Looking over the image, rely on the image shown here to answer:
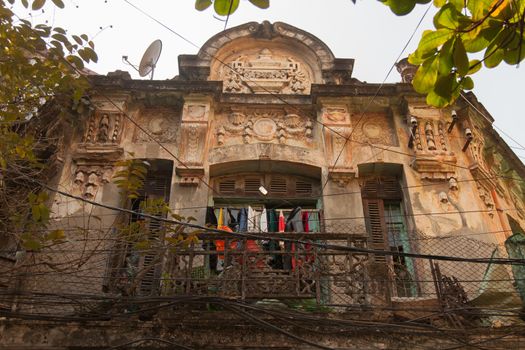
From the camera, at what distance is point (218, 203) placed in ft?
29.1

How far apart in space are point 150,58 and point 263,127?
10.4 feet

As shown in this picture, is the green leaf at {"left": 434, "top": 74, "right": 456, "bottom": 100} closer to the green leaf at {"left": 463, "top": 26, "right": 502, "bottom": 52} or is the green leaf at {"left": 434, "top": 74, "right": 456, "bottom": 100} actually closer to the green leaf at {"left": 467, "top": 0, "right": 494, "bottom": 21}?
the green leaf at {"left": 463, "top": 26, "right": 502, "bottom": 52}

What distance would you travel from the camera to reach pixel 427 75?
3.10 m

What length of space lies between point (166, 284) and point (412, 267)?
3.72 meters

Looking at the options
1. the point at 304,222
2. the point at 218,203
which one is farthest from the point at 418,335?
the point at 218,203

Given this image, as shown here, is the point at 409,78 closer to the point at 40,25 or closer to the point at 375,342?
the point at 375,342

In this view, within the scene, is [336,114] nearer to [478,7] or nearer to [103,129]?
[103,129]

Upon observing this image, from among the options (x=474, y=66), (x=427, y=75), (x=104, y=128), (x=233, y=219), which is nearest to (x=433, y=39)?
(x=427, y=75)

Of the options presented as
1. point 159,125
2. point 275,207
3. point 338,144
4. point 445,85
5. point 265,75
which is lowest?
point 445,85

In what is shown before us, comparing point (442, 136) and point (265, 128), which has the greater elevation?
point (265, 128)

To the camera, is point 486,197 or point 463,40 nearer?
point 463,40

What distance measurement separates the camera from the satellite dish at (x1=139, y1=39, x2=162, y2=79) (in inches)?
425

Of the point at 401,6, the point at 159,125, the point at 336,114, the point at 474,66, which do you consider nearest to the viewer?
the point at 401,6

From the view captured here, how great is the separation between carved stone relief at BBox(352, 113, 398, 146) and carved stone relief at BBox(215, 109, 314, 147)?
35.2 inches
